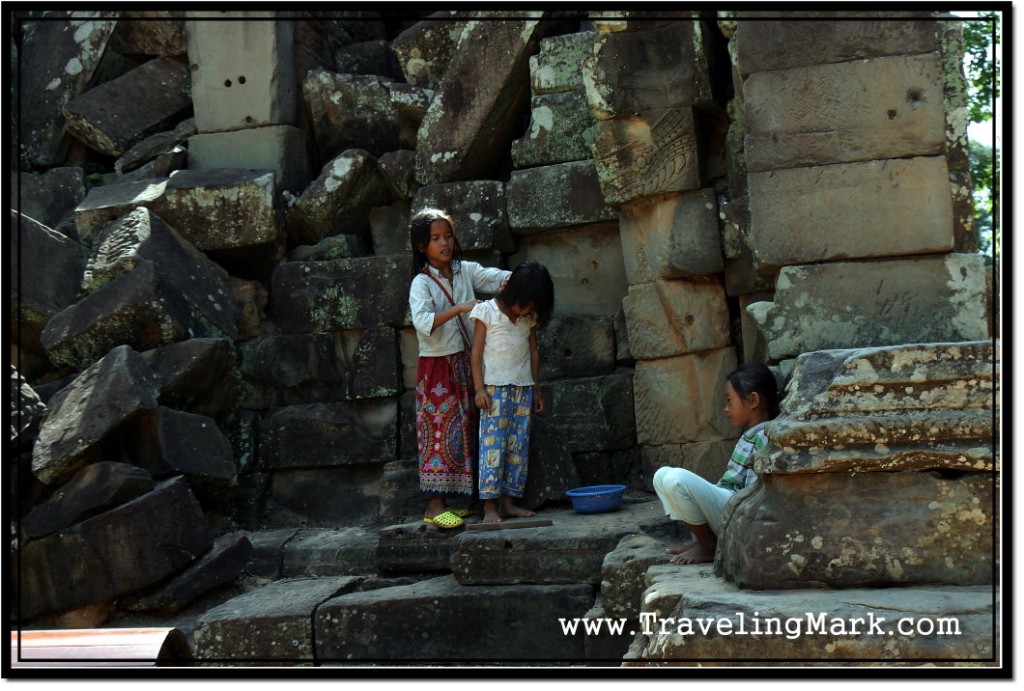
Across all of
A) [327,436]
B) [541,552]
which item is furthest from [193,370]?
[541,552]

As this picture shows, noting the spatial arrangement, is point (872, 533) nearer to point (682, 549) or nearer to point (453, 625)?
point (682, 549)

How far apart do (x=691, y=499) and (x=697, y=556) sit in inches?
9.0

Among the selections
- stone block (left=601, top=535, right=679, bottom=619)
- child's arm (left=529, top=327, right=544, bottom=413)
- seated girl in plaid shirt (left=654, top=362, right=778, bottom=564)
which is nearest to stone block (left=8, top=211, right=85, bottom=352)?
child's arm (left=529, top=327, right=544, bottom=413)

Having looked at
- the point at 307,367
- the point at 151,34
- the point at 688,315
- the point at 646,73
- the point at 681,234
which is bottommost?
the point at 307,367

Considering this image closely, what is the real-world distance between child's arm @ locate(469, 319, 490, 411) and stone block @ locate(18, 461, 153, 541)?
165 centimetres

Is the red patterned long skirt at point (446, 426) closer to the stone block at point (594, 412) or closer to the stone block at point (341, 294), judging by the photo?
Result: the stone block at point (594, 412)

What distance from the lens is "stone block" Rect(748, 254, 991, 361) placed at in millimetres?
4500

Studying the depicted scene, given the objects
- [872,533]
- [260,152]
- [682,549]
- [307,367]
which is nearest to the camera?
[872,533]

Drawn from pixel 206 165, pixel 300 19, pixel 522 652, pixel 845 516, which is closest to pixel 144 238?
pixel 206 165

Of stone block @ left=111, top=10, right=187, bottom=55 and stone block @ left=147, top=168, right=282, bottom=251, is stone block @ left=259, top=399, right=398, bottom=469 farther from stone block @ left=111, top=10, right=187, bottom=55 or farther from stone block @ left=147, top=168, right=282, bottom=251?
stone block @ left=111, top=10, right=187, bottom=55

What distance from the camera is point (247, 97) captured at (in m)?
7.49

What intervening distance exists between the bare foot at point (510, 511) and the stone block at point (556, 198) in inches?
70.0

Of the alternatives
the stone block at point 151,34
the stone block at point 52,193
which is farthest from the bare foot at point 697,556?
the stone block at point 151,34

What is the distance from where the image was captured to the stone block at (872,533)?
142 inches
